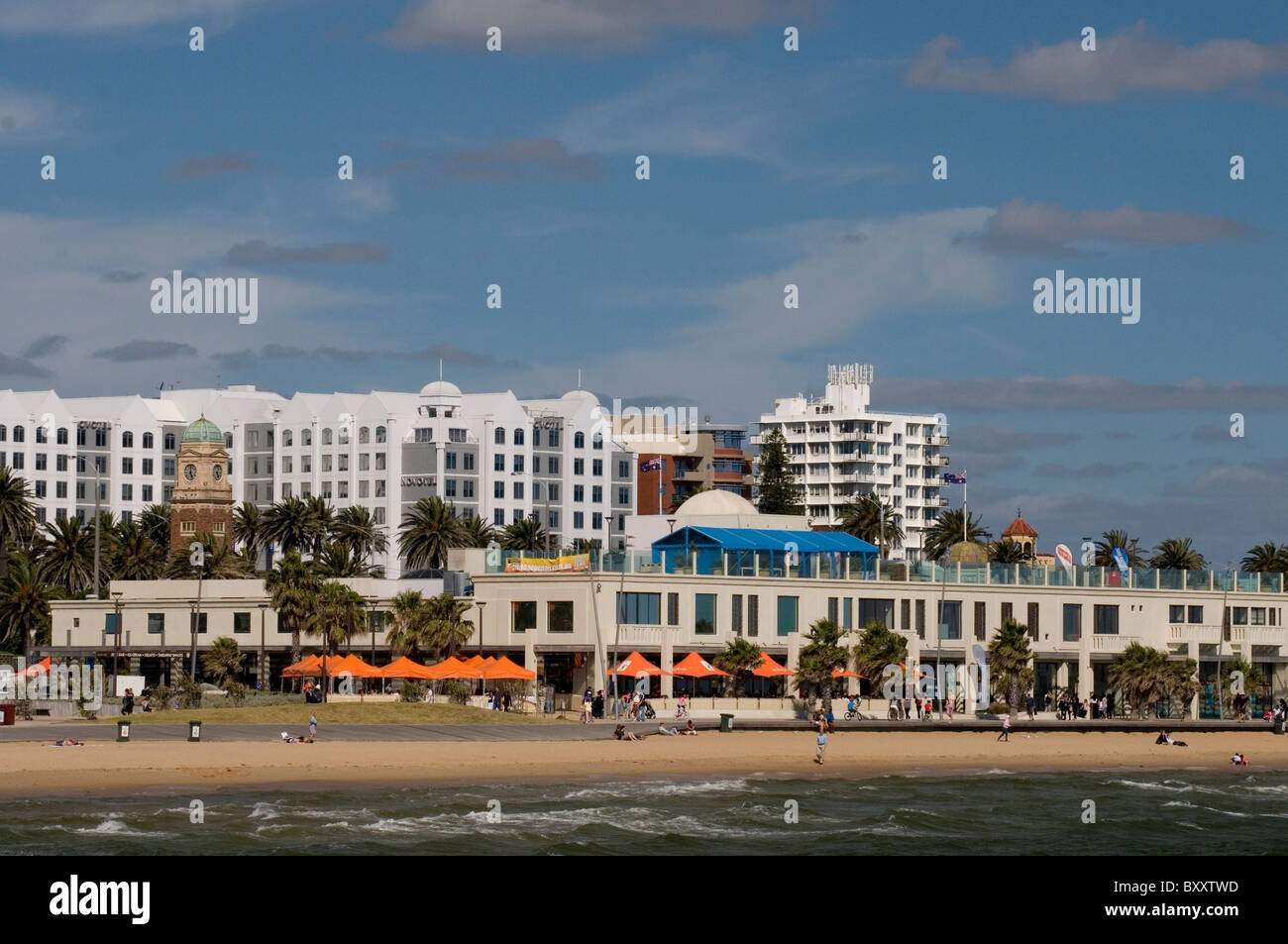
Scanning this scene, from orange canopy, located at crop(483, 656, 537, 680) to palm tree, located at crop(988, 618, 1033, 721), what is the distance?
2834 centimetres

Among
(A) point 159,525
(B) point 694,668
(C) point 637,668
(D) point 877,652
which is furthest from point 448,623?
(A) point 159,525

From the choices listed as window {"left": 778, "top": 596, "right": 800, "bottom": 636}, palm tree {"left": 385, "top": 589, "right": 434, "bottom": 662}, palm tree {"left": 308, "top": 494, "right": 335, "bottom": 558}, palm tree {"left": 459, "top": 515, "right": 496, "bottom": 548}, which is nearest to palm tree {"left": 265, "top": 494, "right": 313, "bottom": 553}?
palm tree {"left": 308, "top": 494, "right": 335, "bottom": 558}

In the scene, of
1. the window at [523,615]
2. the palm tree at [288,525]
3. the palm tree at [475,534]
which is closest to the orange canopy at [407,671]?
the window at [523,615]

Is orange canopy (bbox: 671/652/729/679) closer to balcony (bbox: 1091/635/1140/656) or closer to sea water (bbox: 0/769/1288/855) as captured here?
sea water (bbox: 0/769/1288/855)

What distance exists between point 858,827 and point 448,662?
37.5m

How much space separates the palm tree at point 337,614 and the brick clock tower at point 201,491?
48293mm

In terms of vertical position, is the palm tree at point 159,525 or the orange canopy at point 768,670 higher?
the palm tree at point 159,525

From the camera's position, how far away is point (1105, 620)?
11188 centimetres

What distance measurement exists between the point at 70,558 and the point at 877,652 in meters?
67.3

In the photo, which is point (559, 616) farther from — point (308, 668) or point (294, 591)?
point (294, 591)

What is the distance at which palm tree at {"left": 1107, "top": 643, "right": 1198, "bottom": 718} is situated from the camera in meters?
105

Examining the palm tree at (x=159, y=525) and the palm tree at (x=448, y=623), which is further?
the palm tree at (x=159, y=525)

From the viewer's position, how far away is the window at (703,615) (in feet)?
322

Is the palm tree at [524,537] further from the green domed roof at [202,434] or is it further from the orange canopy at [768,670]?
the orange canopy at [768,670]
